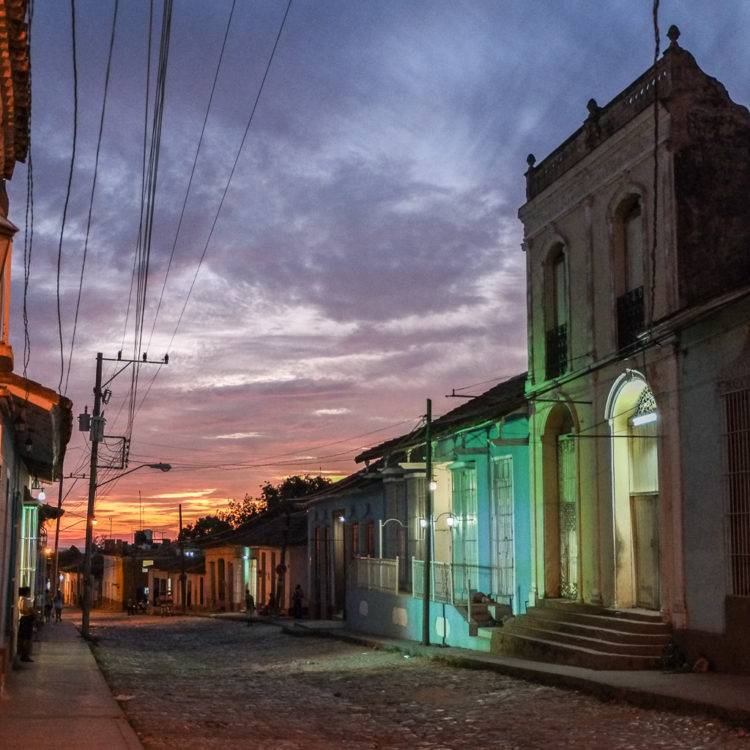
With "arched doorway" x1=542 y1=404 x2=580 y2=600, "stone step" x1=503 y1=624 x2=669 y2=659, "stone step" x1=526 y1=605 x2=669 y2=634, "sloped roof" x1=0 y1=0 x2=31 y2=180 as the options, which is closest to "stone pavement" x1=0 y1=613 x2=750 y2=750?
"stone step" x1=503 y1=624 x2=669 y2=659

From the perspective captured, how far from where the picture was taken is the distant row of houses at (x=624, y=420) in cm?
1419

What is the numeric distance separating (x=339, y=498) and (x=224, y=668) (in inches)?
606

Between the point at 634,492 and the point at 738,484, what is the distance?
10.5 feet

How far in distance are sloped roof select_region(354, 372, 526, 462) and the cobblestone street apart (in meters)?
4.94

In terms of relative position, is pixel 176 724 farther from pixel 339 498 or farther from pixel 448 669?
pixel 339 498

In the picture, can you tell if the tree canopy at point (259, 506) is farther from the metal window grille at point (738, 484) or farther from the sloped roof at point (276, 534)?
the metal window grille at point (738, 484)

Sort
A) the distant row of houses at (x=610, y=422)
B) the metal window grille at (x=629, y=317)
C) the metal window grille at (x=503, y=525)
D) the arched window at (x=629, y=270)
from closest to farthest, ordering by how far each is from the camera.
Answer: the distant row of houses at (x=610, y=422)
the metal window grille at (x=629, y=317)
the arched window at (x=629, y=270)
the metal window grille at (x=503, y=525)

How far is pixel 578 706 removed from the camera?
12.5m

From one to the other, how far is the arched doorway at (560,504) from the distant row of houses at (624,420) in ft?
0.12

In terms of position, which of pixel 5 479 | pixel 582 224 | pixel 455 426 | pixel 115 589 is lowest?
pixel 115 589

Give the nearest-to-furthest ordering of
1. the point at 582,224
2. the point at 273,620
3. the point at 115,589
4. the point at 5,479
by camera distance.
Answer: the point at 5,479
the point at 582,224
the point at 273,620
the point at 115,589

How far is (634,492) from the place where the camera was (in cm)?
1683

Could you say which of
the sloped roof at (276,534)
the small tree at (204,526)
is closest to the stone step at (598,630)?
the sloped roof at (276,534)

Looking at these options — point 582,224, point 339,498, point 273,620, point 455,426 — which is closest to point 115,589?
point 273,620
